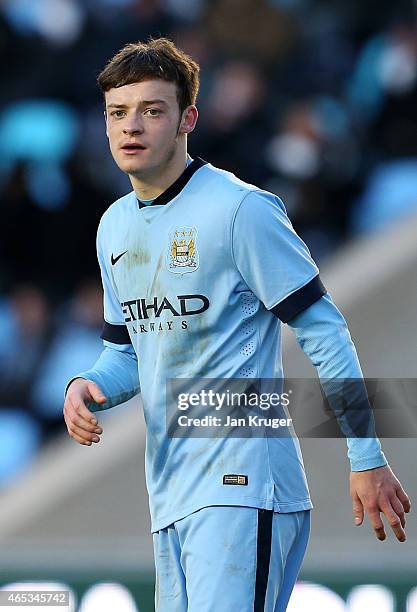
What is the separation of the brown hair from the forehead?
11 mm

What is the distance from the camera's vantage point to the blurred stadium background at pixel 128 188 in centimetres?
433

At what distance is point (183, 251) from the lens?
2.80 m

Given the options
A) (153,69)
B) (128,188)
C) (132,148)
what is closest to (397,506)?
(132,148)

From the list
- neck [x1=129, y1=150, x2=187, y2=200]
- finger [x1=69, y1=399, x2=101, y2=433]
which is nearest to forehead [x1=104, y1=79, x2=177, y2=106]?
neck [x1=129, y1=150, x2=187, y2=200]

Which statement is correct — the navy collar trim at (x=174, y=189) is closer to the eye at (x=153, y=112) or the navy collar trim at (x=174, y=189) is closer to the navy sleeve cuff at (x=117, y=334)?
the eye at (x=153, y=112)

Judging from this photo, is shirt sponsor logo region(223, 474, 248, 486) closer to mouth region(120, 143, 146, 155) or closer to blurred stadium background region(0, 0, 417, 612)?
mouth region(120, 143, 146, 155)

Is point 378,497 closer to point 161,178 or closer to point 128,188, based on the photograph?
point 161,178

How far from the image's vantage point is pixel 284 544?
8.99 feet

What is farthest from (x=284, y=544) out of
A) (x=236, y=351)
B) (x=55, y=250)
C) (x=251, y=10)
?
(x=251, y=10)

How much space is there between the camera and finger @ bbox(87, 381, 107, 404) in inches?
109

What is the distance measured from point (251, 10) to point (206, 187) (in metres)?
3.24

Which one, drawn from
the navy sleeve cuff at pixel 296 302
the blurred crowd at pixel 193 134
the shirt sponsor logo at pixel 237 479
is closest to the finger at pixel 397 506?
the shirt sponsor logo at pixel 237 479

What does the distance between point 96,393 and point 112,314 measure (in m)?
0.36

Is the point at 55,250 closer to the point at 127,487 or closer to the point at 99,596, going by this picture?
the point at 127,487
